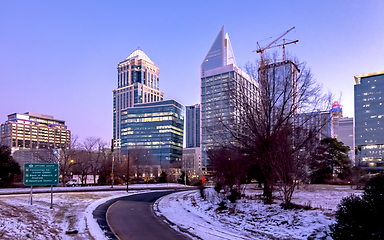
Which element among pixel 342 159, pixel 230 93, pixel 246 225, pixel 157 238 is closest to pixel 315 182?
pixel 342 159

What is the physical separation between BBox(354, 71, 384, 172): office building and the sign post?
158m

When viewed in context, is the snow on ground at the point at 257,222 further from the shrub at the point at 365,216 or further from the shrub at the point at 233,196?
the shrub at the point at 365,216

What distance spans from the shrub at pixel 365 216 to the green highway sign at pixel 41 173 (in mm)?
20677

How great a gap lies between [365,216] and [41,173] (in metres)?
22.2

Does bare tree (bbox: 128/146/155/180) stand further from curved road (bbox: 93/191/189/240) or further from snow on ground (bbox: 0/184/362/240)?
snow on ground (bbox: 0/184/362/240)

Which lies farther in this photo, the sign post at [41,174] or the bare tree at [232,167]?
the bare tree at [232,167]

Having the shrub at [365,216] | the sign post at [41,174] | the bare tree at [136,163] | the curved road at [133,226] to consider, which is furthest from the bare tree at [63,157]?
the shrub at [365,216]

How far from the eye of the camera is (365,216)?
29.3 feet

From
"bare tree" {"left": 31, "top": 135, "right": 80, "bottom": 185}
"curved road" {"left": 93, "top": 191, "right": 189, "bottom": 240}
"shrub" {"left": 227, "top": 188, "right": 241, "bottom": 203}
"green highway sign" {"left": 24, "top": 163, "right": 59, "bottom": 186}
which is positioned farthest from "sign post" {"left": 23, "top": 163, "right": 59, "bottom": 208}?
"bare tree" {"left": 31, "top": 135, "right": 80, "bottom": 185}

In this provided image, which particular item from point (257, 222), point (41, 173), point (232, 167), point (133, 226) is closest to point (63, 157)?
point (41, 173)

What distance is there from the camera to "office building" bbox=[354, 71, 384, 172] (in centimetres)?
14625

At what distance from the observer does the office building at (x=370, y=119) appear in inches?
5758

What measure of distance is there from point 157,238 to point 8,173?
48294 millimetres

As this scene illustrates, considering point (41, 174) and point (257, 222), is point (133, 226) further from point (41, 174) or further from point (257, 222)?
point (41, 174)
